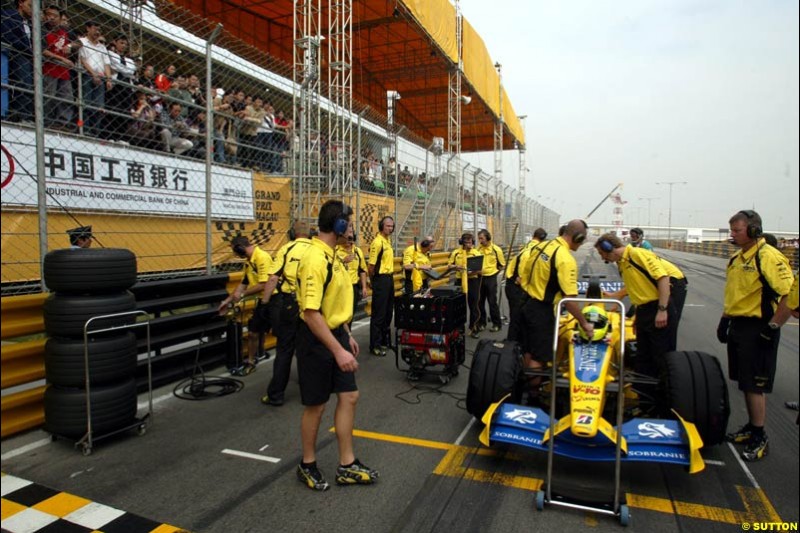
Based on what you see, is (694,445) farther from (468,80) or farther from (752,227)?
(468,80)

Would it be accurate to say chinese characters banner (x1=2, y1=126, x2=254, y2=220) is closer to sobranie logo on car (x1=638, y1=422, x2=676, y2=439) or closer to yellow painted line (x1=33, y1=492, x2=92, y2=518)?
yellow painted line (x1=33, y1=492, x2=92, y2=518)

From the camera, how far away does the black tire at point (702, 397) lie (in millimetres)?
3510

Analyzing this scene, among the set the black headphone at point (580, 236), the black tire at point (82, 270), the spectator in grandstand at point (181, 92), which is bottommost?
the black tire at point (82, 270)

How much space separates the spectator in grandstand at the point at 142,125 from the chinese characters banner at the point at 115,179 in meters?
0.30

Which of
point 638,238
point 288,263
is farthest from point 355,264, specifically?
point 638,238

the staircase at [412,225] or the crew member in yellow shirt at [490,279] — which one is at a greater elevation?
the staircase at [412,225]

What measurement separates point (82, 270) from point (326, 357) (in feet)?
6.71

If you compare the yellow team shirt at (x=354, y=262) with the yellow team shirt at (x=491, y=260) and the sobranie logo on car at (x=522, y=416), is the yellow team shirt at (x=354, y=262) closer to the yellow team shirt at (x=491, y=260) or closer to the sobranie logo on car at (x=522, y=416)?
the yellow team shirt at (x=491, y=260)

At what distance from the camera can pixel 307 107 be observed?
33.4 feet

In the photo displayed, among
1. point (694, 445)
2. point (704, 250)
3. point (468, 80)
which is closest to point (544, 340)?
point (694, 445)

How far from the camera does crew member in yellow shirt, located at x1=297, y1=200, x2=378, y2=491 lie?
329cm

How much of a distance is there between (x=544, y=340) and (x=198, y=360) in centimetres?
384

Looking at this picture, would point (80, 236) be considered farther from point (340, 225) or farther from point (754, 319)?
point (754, 319)

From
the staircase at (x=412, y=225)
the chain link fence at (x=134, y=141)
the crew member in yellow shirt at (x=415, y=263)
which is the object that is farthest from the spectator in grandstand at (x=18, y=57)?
the staircase at (x=412, y=225)
